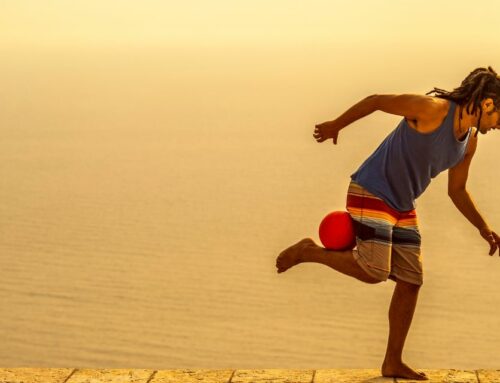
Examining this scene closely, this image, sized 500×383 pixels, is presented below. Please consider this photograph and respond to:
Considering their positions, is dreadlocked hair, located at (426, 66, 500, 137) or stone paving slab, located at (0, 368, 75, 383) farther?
stone paving slab, located at (0, 368, 75, 383)

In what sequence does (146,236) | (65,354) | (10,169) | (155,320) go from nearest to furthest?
1. (65,354)
2. (155,320)
3. (146,236)
4. (10,169)

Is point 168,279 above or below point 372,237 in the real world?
below

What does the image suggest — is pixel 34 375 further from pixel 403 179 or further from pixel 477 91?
pixel 477 91

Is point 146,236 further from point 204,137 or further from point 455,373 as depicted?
point 455,373

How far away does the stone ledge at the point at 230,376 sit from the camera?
5.31 meters

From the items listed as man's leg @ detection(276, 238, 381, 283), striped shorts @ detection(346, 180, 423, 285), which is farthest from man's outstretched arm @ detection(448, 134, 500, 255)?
man's leg @ detection(276, 238, 381, 283)

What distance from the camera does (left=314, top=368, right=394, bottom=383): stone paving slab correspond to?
5285mm

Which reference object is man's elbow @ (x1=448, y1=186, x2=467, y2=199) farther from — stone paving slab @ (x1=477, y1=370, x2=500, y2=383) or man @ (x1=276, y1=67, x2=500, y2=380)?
stone paving slab @ (x1=477, y1=370, x2=500, y2=383)

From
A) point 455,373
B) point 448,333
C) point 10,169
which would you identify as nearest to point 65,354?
point 448,333

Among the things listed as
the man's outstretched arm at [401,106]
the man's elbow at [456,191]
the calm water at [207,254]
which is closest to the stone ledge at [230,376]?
the man's elbow at [456,191]

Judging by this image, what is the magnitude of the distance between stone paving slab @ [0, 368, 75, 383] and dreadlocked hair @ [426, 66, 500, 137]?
2001 millimetres

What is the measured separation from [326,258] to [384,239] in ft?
0.89

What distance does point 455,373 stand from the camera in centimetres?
538

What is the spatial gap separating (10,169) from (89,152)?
119 inches
